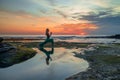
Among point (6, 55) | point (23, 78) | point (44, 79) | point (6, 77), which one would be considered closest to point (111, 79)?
point (44, 79)

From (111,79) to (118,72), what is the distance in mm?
2854

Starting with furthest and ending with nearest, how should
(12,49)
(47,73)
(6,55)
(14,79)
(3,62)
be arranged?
(12,49) → (6,55) → (3,62) → (47,73) → (14,79)

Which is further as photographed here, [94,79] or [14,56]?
[14,56]

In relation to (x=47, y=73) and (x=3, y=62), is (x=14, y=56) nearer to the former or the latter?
(x=3, y=62)

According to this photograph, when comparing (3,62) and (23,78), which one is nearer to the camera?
(23,78)

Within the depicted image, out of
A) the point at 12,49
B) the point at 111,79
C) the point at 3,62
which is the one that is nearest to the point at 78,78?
the point at 111,79

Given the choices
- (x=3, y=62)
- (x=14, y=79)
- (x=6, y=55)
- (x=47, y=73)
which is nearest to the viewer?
(x=14, y=79)

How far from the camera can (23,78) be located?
15477mm

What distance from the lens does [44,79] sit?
1530 cm

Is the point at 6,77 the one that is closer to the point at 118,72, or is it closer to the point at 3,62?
the point at 3,62

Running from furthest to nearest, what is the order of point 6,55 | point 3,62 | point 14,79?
point 6,55 → point 3,62 → point 14,79

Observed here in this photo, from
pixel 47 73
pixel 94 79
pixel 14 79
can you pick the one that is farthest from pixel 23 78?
pixel 94 79

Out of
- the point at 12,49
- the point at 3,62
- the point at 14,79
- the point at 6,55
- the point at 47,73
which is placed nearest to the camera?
the point at 14,79

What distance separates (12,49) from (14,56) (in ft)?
9.46
